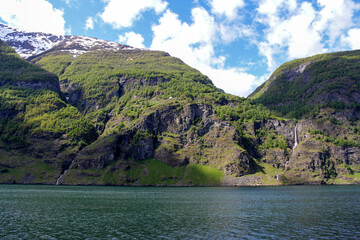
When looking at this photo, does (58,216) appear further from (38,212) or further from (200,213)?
(200,213)

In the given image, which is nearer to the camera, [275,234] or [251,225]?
[275,234]

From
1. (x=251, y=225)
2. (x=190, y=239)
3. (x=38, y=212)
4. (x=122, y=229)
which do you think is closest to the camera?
(x=190, y=239)

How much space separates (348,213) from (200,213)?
3836 cm

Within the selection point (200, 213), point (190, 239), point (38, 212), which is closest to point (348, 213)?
point (200, 213)

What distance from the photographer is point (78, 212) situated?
73688mm

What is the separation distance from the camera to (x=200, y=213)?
75.4 m

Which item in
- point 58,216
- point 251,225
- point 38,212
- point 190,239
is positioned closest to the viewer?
point 190,239

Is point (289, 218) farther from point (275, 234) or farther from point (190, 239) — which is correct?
point (190, 239)

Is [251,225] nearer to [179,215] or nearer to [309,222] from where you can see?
[309,222]

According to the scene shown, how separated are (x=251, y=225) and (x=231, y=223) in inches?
175

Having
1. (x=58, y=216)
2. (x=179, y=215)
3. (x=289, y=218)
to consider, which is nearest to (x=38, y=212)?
(x=58, y=216)

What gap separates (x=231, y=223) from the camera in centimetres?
6125

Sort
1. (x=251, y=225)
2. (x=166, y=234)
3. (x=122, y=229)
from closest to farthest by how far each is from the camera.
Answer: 1. (x=166, y=234)
2. (x=122, y=229)
3. (x=251, y=225)

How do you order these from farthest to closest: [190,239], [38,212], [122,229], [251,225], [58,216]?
[38,212]
[58,216]
[251,225]
[122,229]
[190,239]
